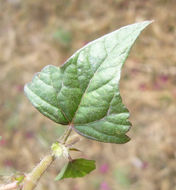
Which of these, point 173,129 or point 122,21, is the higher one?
point 122,21

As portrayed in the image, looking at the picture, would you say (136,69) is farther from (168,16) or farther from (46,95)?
(46,95)

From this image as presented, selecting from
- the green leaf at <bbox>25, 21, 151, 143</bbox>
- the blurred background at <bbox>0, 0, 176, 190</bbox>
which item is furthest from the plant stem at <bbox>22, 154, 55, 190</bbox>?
the blurred background at <bbox>0, 0, 176, 190</bbox>

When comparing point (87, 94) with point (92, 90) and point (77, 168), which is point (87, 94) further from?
point (77, 168)

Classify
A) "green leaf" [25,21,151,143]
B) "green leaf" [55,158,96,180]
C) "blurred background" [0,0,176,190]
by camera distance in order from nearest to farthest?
1. "green leaf" [25,21,151,143]
2. "green leaf" [55,158,96,180]
3. "blurred background" [0,0,176,190]

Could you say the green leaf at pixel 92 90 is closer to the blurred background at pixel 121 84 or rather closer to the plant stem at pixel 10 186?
the plant stem at pixel 10 186

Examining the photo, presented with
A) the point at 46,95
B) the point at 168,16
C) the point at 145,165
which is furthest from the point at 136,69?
the point at 46,95

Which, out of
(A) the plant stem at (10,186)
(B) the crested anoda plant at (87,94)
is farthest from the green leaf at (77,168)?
(A) the plant stem at (10,186)

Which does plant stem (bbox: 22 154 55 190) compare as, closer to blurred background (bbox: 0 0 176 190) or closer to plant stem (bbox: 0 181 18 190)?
plant stem (bbox: 0 181 18 190)
